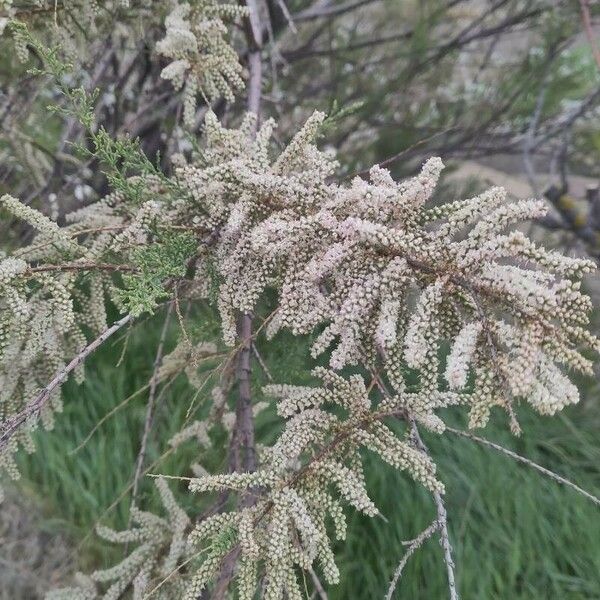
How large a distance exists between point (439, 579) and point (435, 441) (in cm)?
72

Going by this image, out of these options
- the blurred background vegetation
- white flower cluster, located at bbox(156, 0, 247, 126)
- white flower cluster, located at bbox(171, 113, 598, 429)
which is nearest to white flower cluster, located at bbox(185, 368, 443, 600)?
white flower cluster, located at bbox(171, 113, 598, 429)

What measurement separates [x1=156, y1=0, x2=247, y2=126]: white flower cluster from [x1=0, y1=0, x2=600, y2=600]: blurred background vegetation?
0.25 metres

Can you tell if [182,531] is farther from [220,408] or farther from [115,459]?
[115,459]

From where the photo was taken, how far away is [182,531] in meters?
1.71

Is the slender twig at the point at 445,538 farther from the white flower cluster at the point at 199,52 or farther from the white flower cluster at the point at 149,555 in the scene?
the white flower cluster at the point at 199,52

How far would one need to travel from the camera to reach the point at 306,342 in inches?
72.9

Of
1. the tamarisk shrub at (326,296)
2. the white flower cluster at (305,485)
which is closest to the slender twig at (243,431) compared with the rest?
the tamarisk shrub at (326,296)

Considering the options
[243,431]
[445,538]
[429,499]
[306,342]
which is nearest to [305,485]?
[445,538]

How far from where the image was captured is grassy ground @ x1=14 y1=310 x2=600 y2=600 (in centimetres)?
241

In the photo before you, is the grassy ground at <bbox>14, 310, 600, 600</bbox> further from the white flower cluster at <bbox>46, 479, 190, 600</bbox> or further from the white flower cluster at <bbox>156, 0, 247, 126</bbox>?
the white flower cluster at <bbox>156, 0, 247, 126</bbox>

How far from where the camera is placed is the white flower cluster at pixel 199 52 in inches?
63.0

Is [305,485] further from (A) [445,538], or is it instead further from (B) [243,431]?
(B) [243,431]

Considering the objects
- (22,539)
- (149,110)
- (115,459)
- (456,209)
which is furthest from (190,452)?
(456,209)

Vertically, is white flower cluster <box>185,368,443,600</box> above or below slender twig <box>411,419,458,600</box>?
above
